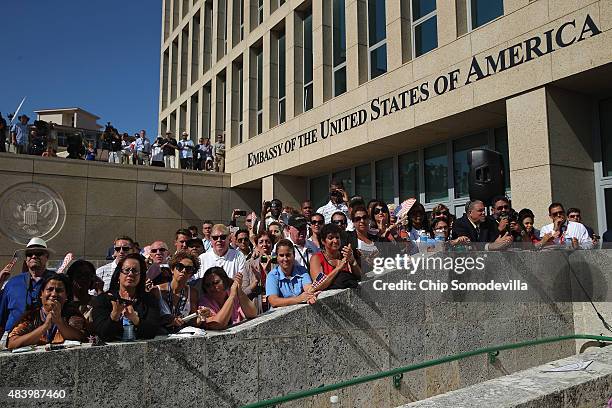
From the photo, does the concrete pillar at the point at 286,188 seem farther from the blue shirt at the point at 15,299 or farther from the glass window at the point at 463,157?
the blue shirt at the point at 15,299

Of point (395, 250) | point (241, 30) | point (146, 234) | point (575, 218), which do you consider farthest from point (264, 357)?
point (241, 30)

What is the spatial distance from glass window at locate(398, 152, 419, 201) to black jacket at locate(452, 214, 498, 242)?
7146mm

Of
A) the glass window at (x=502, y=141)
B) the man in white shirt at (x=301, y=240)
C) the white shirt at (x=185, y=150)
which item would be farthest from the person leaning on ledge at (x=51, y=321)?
the white shirt at (x=185, y=150)

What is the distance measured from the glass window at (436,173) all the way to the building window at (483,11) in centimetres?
290

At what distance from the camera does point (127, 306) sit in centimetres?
423

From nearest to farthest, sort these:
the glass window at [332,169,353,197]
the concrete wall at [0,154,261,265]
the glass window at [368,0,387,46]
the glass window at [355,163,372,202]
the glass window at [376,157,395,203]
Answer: the glass window at [368,0,387,46]
the glass window at [376,157,395,203]
the glass window at [355,163,372,202]
the concrete wall at [0,154,261,265]
the glass window at [332,169,353,197]

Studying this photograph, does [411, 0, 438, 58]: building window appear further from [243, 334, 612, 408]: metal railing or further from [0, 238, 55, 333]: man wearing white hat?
[0, 238, 55, 333]: man wearing white hat

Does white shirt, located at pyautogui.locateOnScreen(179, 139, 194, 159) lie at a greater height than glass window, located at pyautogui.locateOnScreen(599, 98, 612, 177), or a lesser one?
greater

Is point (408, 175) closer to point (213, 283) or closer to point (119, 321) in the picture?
point (213, 283)

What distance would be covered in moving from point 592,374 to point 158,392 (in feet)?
10.8

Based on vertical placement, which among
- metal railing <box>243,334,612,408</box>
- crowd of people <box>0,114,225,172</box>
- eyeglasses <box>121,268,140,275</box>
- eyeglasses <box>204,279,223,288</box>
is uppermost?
crowd of people <box>0,114,225,172</box>

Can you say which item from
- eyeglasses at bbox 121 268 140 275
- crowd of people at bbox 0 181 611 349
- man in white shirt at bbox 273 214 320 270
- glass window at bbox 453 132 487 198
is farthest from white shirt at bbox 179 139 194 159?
eyeglasses at bbox 121 268 140 275

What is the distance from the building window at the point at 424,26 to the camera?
12.7 meters

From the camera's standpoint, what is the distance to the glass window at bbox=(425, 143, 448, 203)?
1310 centimetres
